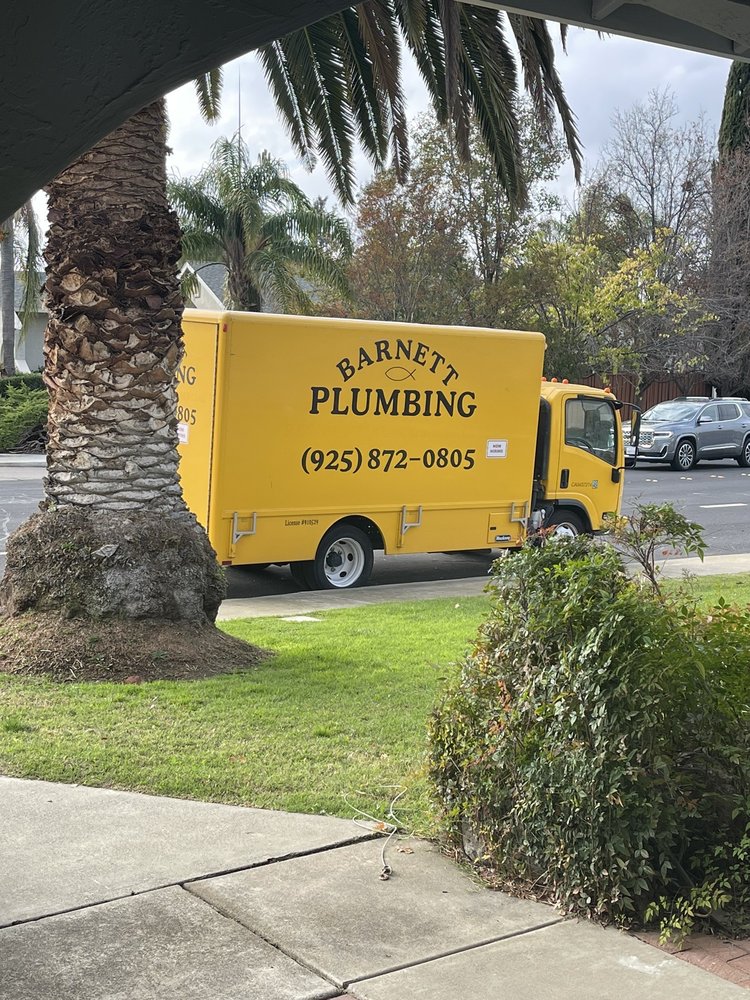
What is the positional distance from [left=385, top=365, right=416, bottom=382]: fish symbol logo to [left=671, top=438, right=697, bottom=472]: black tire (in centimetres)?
1868

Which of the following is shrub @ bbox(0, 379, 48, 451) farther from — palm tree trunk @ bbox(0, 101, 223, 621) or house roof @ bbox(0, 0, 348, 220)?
house roof @ bbox(0, 0, 348, 220)

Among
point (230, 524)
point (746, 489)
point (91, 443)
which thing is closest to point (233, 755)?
point (91, 443)

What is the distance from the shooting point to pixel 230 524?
38.6ft

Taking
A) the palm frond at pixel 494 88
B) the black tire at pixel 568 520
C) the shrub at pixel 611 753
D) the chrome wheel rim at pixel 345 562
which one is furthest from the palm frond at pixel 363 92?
the shrub at pixel 611 753

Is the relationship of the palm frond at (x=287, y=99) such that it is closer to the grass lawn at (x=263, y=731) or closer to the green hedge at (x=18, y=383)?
the grass lawn at (x=263, y=731)

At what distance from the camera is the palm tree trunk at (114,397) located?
8141mm

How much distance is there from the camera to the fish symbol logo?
12.8 metres

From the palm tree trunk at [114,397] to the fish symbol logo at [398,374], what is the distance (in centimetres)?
456

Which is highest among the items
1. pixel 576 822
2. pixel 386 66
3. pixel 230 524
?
pixel 386 66

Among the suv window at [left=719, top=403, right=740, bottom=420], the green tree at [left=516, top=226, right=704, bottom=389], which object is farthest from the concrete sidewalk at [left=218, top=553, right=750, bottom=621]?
the green tree at [left=516, top=226, right=704, bottom=389]

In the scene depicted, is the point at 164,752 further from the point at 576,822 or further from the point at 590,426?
the point at 590,426

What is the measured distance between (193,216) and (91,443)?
23.8 meters

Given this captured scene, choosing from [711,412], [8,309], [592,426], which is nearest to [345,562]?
[592,426]

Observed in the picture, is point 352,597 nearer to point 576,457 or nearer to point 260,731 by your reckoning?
point 576,457
